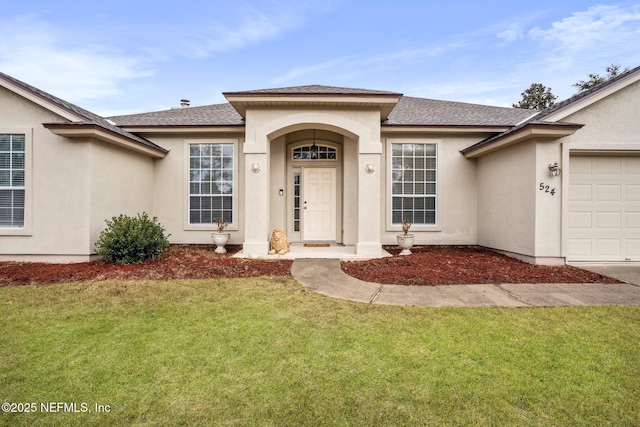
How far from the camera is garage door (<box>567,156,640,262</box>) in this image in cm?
684

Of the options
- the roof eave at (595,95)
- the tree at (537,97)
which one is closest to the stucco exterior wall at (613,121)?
the roof eave at (595,95)

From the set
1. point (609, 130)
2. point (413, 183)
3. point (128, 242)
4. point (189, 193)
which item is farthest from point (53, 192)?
point (609, 130)

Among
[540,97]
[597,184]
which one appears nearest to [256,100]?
[597,184]

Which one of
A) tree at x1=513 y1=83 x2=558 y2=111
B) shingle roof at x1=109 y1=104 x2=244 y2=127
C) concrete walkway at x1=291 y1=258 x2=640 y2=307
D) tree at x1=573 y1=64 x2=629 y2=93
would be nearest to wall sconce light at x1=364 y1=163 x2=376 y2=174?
concrete walkway at x1=291 y1=258 x2=640 y2=307

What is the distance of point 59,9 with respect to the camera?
8719 mm

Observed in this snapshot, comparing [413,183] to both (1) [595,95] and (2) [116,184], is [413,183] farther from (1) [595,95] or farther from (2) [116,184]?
(2) [116,184]

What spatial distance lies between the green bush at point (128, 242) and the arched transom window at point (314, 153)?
15.7 feet

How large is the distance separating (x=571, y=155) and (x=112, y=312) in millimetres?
9578

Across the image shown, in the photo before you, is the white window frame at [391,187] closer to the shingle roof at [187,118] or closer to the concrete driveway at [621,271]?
the concrete driveway at [621,271]

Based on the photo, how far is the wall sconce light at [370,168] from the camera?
7.40 m

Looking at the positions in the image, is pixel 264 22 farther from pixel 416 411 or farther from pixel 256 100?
pixel 416 411

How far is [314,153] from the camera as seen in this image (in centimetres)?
949

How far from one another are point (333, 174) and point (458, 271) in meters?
4.86

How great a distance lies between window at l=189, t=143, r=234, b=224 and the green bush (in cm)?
229
